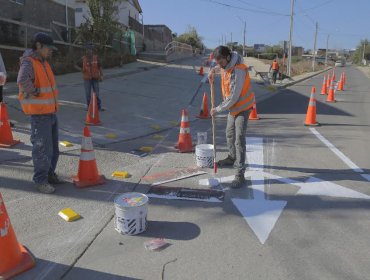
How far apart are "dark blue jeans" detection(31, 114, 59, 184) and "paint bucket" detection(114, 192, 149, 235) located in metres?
1.50

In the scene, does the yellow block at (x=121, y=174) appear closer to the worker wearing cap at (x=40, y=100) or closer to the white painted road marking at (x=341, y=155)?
the worker wearing cap at (x=40, y=100)

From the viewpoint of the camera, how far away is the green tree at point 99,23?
19.4m

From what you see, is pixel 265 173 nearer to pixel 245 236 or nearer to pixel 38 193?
pixel 245 236

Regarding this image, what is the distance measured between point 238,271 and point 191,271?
401 millimetres

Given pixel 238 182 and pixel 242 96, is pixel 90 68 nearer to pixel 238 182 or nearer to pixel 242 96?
pixel 242 96

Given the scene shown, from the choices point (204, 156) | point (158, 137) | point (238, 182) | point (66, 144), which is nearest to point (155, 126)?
point (158, 137)

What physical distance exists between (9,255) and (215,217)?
7.00ft

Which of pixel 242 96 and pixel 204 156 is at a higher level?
pixel 242 96

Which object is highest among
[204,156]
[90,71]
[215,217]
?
[90,71]

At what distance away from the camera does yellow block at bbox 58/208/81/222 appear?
426 centimetres

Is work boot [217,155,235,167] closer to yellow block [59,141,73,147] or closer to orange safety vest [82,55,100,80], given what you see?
yellow block [59,141,73,147]

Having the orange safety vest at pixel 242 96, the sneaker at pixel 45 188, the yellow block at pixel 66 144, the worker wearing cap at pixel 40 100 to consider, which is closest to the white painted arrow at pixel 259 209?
the orange safety vest at pixel 242 96

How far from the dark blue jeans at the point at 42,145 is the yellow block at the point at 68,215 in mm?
792

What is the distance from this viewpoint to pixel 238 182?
533 cm
